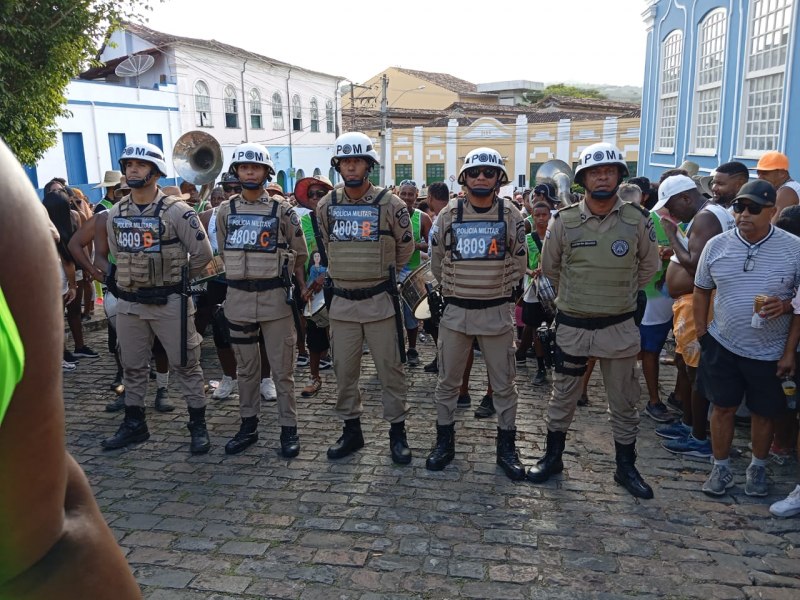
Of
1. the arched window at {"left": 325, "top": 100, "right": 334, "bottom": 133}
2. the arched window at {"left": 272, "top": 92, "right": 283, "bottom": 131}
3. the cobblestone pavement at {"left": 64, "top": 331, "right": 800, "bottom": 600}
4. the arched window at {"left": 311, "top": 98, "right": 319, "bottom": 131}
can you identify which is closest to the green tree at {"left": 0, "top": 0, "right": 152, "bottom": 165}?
the cobblestone pavement at {"left": 64, "top": 331, "right": 800, "bottom": 600}

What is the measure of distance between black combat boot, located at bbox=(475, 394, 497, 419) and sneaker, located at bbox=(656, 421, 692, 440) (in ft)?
4.80

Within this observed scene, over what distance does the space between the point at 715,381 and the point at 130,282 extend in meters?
4.49

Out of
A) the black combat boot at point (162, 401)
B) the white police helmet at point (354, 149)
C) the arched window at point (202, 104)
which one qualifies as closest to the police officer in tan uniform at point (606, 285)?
the white police helmet at point (354, 149)

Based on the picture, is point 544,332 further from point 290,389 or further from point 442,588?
point 442,588

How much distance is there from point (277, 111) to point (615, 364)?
31.8 metres

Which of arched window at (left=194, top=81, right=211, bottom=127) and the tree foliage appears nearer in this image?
arched window at (left=194, top=81, right=211, bottom=127)

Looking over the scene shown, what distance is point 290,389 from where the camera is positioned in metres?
5.20

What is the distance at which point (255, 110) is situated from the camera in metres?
31.4

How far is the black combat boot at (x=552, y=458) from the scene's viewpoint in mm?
4586

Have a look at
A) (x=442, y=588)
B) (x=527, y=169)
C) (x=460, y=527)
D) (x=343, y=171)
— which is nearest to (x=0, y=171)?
(x=442, y=588)

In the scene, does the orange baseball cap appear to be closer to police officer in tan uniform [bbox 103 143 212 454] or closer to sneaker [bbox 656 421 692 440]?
sneaker [bbox 656 421 692 440]

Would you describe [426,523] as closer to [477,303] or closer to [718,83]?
[477,303]

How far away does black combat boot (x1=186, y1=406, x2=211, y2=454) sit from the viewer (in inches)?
201

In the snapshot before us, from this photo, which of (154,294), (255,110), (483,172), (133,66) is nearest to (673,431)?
(483,172)
